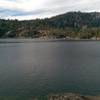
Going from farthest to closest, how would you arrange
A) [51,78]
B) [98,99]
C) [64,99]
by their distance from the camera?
[51,78] < [98,99] < [64,99]

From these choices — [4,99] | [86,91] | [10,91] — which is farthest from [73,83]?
[4,99]

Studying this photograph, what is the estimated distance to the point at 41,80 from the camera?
68.1 m

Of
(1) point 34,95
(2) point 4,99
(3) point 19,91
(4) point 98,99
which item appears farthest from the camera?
(3) point 19,91

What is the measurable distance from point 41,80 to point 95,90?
1717 centimetres

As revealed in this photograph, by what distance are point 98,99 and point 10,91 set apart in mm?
21703

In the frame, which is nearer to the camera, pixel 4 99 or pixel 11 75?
pixel 4 99

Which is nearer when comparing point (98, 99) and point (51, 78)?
point (98, 99)

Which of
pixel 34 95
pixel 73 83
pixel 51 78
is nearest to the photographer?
pixel 34 95

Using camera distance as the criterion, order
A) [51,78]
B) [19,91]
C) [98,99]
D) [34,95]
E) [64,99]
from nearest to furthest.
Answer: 1. [64,99]
2. [98,99]
3. [34,95]
4. [19,91]
5. [51,78]

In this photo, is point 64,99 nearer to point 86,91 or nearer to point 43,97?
point 43,97

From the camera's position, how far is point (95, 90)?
57344mm

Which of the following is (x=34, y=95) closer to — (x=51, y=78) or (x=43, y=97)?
(x=43, y=97)

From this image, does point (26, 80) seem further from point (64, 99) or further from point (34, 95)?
point (64, 99)

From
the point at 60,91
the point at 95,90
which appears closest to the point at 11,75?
the point at 60,91
